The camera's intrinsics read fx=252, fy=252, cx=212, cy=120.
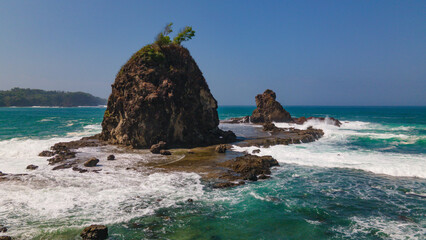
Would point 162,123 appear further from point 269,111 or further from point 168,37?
point 269,111

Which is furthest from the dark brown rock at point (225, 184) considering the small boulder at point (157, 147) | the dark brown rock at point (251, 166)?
the small boulder at point (157, 147)

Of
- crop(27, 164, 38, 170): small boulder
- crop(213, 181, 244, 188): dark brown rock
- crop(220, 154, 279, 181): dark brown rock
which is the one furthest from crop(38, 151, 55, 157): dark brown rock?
crop(213, 181, 244, 188): dark brown rock

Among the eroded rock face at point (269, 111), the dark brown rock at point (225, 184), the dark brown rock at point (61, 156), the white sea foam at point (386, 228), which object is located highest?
the eroded rock face at point (269, 111)

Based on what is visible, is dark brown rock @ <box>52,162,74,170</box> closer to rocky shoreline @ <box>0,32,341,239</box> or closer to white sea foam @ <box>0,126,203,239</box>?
rocky shoreline @ <box>0,32,341,239</box>

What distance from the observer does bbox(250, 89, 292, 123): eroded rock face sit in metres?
56.5

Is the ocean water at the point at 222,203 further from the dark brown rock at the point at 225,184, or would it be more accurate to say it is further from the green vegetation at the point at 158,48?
the green vegetation at the point at 158,48

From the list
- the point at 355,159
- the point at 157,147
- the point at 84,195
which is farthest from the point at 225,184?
the point at 355,159

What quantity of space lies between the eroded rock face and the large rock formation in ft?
93.3

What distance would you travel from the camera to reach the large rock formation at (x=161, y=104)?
26.1 meters

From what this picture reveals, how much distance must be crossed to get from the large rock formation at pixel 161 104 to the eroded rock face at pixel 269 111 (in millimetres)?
28435

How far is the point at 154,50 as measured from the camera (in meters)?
28.8

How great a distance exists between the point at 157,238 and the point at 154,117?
1824 centimetres

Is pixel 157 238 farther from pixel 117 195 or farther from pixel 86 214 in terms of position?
pixel 117 195

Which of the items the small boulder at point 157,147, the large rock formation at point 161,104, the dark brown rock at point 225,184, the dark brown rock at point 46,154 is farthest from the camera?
the large rock formation at point 161,104
